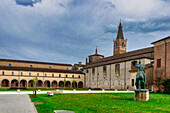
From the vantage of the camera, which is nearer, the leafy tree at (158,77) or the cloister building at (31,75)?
the leafy tree at (158,77)

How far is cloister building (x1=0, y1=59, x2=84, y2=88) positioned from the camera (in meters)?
55.8

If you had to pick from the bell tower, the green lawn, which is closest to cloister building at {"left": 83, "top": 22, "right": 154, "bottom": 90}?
the bell tower

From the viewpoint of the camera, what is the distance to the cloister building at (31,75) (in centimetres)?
5581

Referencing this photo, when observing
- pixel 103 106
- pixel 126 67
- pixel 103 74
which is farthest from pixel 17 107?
pixel 103 74

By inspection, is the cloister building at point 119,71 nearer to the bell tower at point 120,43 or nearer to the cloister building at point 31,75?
the cloister building at point 31,75

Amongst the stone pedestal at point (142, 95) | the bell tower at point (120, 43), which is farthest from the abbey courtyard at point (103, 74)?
the stone pedestal at point (142, 95)

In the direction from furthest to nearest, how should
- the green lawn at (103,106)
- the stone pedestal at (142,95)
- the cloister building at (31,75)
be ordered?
1. the cloister building at (31,75)
2. the stone pedestal at (142,95)
3. the green lawn at (103,106)

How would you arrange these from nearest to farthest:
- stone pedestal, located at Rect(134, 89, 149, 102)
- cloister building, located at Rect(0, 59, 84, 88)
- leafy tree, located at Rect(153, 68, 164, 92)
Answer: stone pedestal, located at Rect(134, 89, 149, 102) < leafy tree, located at Rect(153, 68, 164, 92) < cloister building, located at Rect(0, 59, 84, 88)

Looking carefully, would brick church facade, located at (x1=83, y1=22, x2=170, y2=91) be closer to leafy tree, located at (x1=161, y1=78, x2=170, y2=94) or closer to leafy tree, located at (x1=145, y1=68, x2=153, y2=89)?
leafy tree, located at (x1=145, y1=68, x2=153, y2=89)

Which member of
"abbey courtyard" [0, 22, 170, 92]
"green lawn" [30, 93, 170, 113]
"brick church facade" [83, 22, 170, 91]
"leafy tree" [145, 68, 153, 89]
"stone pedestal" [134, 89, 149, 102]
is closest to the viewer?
"green lawn" [30, 93, 170, 113]

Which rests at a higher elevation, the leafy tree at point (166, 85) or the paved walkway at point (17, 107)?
the paved walkway at point (17, 107)

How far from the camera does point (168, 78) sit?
91.5 feet

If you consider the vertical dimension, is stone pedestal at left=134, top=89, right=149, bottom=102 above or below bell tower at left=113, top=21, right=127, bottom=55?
Answer: below

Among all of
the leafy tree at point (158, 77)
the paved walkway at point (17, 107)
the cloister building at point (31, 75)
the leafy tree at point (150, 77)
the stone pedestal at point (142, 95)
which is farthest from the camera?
the cloister building at point (31, 75)
